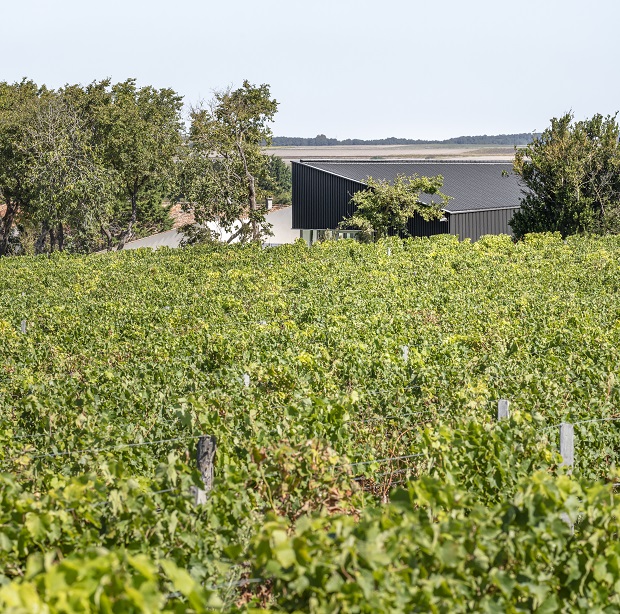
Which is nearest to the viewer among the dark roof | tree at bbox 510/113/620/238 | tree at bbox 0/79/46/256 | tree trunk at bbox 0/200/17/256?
tree at bbox 510/113/620/238

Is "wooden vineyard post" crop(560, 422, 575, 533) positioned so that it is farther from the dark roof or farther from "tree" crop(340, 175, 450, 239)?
the dark roof

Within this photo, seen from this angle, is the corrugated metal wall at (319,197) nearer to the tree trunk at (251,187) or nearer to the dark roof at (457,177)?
the dark roof at (457,177)

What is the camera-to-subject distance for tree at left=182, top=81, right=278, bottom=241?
4250 cm

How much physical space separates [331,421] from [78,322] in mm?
7659

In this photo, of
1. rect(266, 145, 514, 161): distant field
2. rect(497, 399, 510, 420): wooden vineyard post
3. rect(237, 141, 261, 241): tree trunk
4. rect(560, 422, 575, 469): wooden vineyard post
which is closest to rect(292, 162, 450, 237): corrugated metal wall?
rect(237, 141, 261, 241): tree trunk

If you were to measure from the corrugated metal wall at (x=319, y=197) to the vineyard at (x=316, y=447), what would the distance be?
27964 mm

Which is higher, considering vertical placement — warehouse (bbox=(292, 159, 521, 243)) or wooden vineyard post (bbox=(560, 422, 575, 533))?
warehouse (bbox=(292, 159, 521, 243))

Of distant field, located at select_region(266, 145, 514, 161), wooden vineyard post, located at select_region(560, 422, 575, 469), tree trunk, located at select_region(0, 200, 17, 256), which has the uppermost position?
distant field, located at select_region(266, 145, 514, 161)

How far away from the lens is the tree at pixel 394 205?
4147 cm

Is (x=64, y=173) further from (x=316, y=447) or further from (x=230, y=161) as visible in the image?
(x=316, y=447)

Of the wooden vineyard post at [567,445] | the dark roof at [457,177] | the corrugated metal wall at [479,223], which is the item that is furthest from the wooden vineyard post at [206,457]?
the dark roof at [457,177]

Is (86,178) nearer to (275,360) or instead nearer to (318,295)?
(318,295)

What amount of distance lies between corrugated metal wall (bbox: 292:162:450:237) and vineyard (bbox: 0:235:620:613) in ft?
91.7

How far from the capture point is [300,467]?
6.10 meters
